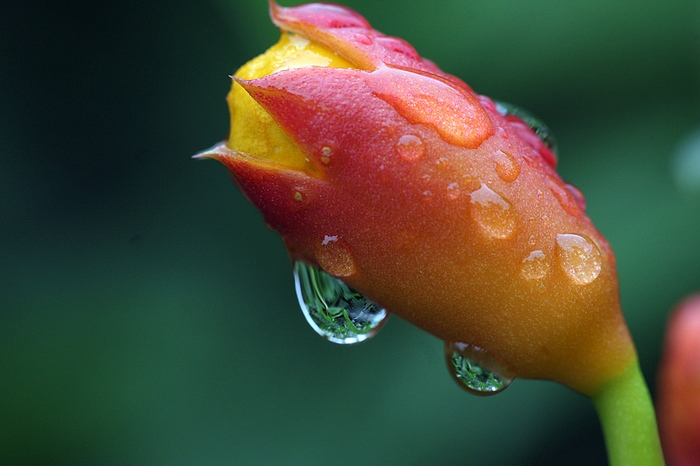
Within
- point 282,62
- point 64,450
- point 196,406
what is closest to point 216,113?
point 196,406

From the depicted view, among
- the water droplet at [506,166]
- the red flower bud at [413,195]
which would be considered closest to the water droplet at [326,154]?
the red flower bud at [413,195]

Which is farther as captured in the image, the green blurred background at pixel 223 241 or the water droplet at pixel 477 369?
the green blurred background at pixel 223 241

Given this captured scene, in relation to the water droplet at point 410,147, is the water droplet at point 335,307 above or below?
below

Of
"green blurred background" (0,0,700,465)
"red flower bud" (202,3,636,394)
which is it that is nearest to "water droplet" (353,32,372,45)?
"red flower bud" (202,3,636,394)

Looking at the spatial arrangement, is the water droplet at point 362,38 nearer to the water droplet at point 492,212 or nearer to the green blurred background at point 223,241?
the water droplet at point 492,212

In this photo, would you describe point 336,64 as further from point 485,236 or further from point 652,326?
point 652,326

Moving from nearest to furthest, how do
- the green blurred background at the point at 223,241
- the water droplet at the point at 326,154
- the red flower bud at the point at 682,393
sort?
the water droplet at the point at 326,154 < the red flower bud at the point at 682,393 < the green blurred background at the point at 223,241
